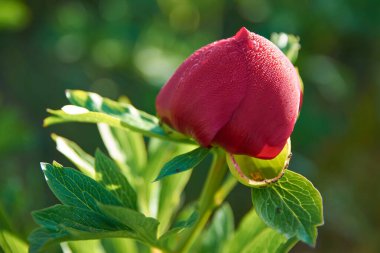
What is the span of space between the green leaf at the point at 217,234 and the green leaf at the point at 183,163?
28 cm

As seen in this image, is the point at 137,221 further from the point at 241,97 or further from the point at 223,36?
the point at 223,36

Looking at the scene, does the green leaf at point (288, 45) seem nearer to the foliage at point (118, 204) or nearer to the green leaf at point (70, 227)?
the foliage at point (118, 204)

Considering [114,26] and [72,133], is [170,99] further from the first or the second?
[72,133]

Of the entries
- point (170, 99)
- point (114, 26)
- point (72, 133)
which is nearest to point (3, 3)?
point (114, 26)

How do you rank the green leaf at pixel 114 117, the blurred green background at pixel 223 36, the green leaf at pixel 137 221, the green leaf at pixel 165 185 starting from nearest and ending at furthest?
the green leaf at pixel 137 221 < the green leaf at pixel 114 117 < the green leaf at pixel 165 185 < the blurred green background at pixel 223 36

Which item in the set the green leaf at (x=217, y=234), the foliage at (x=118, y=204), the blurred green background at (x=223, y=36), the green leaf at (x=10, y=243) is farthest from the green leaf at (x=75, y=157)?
the blurred green background at (x=223, y=36)

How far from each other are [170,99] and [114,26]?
6.00 ft

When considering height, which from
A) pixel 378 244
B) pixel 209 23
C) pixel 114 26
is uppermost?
pixel 114 26

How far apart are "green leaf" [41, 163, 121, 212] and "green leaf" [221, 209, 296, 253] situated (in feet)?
0.57

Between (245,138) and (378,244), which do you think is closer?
(245,138)

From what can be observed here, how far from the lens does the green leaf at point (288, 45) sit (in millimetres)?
714

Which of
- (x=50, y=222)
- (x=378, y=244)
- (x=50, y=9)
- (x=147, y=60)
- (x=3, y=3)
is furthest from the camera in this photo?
(x=50, y=9)

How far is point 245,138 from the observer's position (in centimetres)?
57

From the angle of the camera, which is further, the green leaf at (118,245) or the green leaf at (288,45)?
the green leaf at (118,245)
